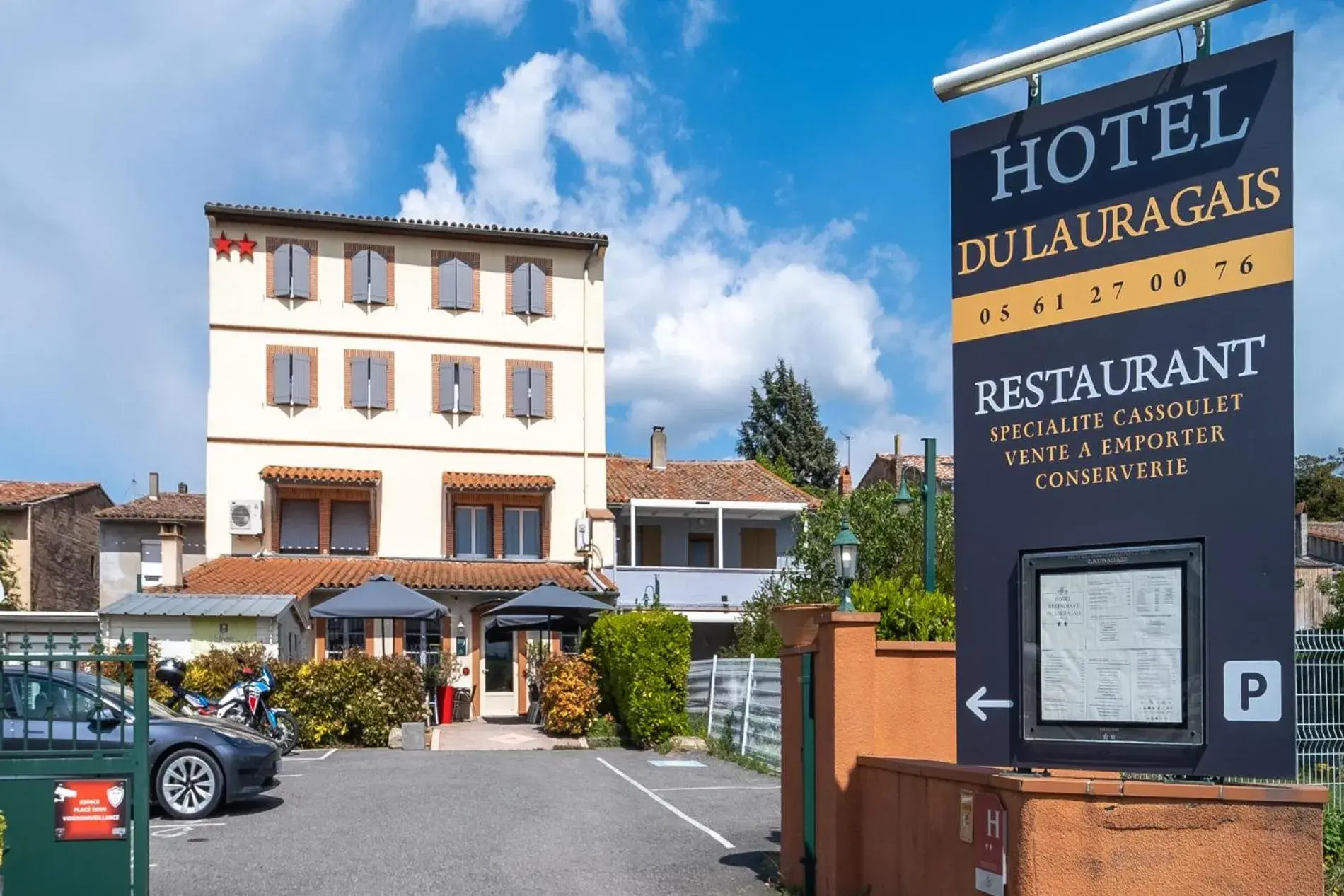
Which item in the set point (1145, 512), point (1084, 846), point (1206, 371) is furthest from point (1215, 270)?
point (1084, 846)

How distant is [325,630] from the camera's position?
28.3 m

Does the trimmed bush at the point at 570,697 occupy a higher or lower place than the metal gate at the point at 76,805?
lower

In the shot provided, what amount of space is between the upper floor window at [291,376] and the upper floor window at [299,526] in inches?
92.2

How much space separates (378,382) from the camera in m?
31.3

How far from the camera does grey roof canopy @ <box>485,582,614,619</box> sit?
23.6 metres

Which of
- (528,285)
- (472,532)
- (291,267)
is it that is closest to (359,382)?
(291,267)

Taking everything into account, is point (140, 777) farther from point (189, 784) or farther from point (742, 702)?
point (742, 702)

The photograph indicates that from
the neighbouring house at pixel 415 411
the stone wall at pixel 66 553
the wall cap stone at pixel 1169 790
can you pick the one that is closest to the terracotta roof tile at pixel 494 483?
the neighbouring house at pixel 415 411

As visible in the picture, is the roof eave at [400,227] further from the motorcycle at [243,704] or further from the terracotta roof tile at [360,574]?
the motorcycle at [243,704]

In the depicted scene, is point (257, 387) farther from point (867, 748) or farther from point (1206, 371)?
point (1206, 371)

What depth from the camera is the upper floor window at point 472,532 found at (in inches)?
1242

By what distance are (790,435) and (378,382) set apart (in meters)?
33.1

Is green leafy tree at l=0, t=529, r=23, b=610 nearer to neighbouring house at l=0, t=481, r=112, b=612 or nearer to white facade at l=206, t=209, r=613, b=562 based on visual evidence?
neighbouring house at l=0, t=481, r=112, b=612

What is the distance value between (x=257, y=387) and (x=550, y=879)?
76.7 ft
